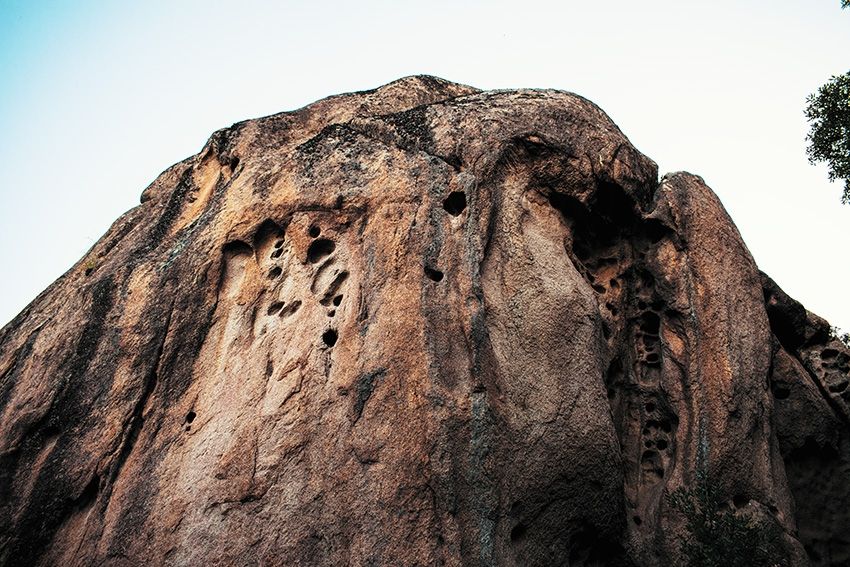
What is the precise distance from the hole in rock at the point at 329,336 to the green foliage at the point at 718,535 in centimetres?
410

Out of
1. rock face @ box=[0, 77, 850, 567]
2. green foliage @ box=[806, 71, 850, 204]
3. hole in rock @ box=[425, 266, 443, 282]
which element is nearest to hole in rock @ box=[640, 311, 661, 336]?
rock face @ box=[0, 77, 850, 567]

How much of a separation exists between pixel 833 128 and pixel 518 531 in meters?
12.5

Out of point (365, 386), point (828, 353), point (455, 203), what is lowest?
point (365, 386)

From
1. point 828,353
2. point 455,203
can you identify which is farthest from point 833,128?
point 455,203

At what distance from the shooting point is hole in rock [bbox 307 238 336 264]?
8.62 meters

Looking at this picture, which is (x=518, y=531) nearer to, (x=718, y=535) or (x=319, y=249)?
(x=718, y=535)

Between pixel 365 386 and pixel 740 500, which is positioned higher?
pixel 740 500

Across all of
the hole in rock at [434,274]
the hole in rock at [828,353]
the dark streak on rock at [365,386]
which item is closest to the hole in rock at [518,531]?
the dark streak on rock at [365,386]

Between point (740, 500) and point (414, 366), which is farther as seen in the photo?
point (740, 500)

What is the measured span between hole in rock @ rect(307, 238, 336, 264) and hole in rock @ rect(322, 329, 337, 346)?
106 centimetres

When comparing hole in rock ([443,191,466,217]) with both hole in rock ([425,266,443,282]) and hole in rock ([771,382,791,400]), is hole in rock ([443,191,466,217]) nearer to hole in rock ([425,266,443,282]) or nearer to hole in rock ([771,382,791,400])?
hole in rock ([425,266,443,282])

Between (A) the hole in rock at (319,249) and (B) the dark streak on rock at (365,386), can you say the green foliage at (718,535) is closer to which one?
(B) the dark streak on rock at (365,386)

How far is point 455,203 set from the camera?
27.7ft

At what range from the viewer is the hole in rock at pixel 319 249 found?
340 inches
